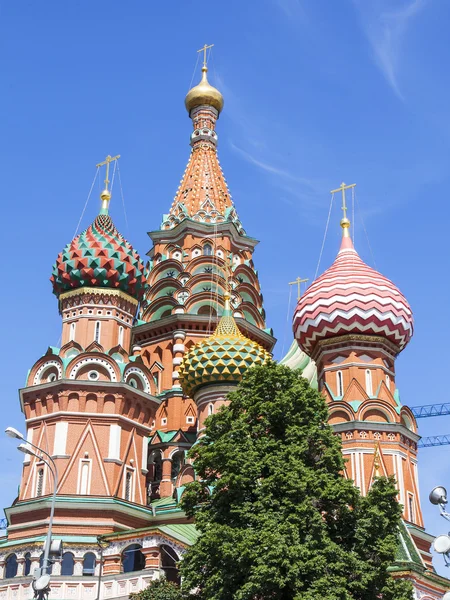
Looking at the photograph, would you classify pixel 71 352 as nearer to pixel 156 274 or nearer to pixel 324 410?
pixel 156 274

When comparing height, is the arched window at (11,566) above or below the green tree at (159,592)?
above

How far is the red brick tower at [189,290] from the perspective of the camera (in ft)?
106

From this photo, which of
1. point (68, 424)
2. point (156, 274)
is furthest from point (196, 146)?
point (68, 424)

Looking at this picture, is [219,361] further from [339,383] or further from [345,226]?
[345,226]

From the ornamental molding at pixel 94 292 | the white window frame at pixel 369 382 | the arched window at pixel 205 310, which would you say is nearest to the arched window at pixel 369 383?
the white window frame at pixel 369 382

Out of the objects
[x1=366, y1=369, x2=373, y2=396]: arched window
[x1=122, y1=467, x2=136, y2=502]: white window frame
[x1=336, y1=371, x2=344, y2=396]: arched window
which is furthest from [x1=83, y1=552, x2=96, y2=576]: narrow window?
[x1=366, y1=369, x2=373, y2=396]: arched window

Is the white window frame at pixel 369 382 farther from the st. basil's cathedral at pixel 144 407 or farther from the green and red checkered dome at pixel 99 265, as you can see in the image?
the green and red checkered dome at pixel 99 265

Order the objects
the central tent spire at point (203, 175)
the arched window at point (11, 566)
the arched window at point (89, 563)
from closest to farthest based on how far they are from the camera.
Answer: the arched window at point (89, 563), the arched window at point (11, 566), the central tent spire at point (203, 175)

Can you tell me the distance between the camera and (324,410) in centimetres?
1922

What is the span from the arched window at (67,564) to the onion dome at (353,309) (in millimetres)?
10611

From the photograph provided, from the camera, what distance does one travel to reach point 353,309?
29.1 meters

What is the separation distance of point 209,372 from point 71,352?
179 inches

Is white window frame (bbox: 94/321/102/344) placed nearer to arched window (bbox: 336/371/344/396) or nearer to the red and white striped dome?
the red and white striped dome

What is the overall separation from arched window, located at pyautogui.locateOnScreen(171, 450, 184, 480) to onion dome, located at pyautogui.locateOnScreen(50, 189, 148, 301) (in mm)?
5679
